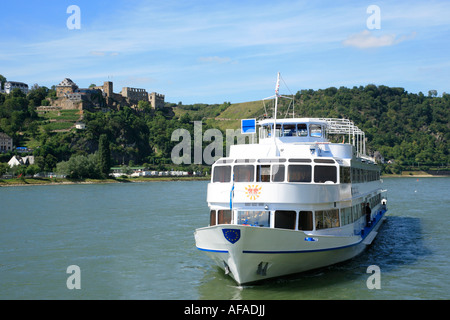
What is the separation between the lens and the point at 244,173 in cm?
1898

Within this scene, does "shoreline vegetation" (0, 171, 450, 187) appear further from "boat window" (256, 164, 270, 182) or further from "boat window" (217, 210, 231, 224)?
"boat window" (256, 164, 270, 182)

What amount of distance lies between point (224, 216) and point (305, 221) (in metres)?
3.13

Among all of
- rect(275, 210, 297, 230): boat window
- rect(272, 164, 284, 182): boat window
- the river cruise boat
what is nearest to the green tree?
the river cruise boat

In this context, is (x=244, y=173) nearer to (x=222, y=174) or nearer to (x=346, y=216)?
(x=222, y=174)

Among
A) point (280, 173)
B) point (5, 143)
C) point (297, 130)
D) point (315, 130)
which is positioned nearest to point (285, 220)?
point (280, 173)

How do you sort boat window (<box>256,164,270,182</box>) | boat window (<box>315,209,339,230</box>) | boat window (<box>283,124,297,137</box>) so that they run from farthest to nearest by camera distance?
1. boat window (<box>283,124,297,137</box>)
2. boat window (<box>256,164,270,182</box>)
3. boat window (<box>315,209,339,230</box>)

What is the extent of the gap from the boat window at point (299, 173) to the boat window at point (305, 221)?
1310 mm

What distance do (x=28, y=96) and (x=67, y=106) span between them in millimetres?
25161

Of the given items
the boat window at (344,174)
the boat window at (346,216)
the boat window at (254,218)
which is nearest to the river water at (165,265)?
the boat window at (346,216)

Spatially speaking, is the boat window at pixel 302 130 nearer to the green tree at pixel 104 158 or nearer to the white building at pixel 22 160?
the green tree at pixel 104 158

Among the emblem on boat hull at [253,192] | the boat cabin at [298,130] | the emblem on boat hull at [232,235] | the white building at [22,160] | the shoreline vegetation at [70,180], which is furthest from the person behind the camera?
the white building at [22,160]

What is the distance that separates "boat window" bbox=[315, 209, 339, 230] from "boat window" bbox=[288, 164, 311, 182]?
4.59ft

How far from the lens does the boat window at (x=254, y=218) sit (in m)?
18.2

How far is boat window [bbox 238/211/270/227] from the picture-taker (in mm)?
18234
